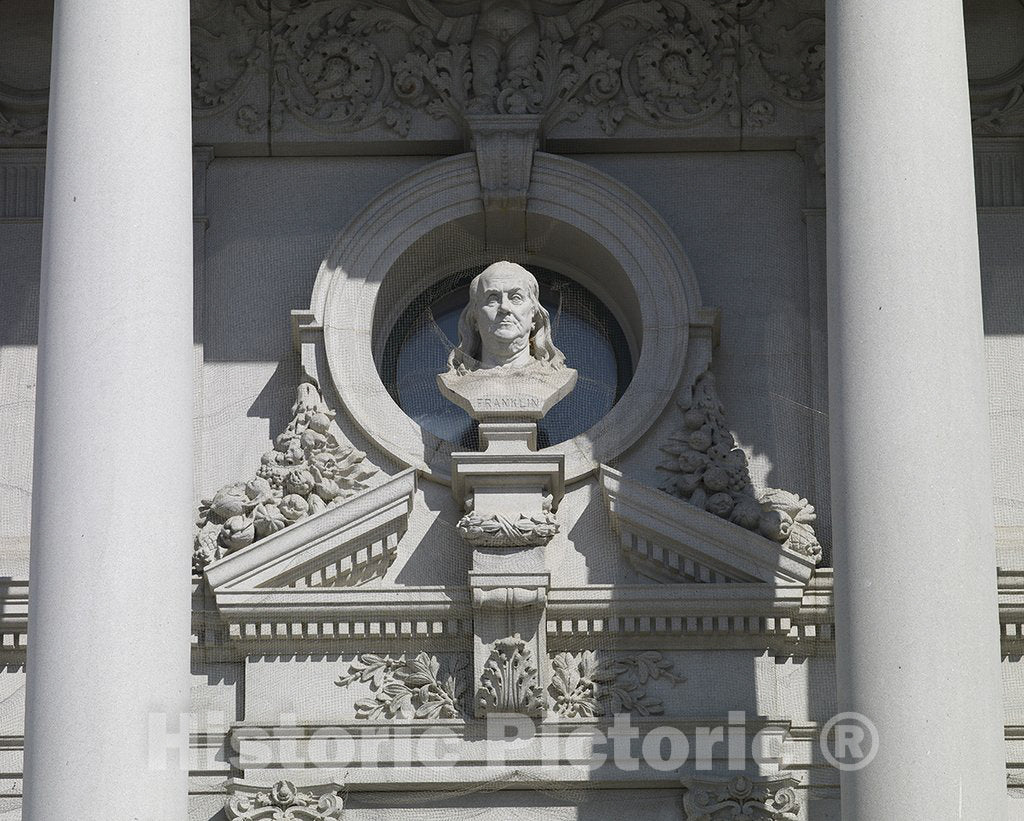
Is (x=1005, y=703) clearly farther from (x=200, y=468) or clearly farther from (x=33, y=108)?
(x=33, y=108)

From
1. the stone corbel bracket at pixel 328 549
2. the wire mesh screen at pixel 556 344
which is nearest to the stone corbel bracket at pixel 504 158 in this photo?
the wire mesh screen at pixel 556 344

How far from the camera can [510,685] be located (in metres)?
14.1

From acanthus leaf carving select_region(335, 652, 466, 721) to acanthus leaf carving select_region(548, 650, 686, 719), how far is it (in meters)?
0.70

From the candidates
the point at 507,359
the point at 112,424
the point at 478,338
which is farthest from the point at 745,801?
the point at 112,424

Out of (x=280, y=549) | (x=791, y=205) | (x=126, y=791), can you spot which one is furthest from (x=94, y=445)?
(x=791, y=205)

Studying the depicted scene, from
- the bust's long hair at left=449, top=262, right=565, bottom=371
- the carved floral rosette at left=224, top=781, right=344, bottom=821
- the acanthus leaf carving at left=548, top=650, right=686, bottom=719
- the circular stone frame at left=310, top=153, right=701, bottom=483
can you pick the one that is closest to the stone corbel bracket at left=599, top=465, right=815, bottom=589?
the circular stone frame at left=310, top=153, right=701, bottom=483

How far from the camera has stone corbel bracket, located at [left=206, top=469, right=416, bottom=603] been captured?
14.4 metres

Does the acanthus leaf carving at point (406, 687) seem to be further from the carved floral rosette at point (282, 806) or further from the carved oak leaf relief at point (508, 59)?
the carved oak leaf relief at point (508, 59)

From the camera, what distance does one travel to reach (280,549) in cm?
1450

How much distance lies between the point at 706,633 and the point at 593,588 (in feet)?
2.82

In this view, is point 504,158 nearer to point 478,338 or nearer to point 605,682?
point 478,338

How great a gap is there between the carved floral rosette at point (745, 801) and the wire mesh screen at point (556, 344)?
319 centimetres

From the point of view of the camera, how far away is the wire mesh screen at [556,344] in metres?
15.9

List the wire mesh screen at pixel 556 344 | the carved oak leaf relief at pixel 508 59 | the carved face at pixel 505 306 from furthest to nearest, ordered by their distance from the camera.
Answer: the carved oak leaf relief at pixel 508 59
the wire mesh screen at pixel 556 344
the carved face at pixel 505 306
